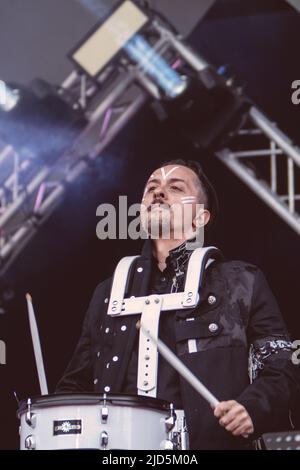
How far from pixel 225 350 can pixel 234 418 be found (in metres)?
0.39

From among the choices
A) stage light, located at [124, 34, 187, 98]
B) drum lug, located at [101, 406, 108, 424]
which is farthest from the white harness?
stage light, located at [124, 34, 187, 98]

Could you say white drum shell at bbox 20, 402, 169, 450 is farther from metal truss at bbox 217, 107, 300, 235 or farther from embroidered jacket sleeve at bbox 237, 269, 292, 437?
metal truss at bbox 217, 107, 300, 235

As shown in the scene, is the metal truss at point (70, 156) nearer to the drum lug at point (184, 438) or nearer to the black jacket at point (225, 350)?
the black jacket at point (225, 350)

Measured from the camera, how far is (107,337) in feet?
9.97

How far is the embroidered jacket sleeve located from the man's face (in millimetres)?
352

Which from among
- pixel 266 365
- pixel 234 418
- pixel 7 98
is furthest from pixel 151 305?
pixel 7 98

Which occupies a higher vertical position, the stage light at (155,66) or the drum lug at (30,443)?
the stage light at (155,66)

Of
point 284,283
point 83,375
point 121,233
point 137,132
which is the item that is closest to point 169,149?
point 137,132

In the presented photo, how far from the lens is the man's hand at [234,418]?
249cm

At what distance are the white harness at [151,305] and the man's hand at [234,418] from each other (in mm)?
362

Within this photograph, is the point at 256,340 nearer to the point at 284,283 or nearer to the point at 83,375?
the point at 83,375

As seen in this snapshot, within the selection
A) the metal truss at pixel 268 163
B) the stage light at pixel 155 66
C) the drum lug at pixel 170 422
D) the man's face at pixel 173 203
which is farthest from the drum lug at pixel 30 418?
the stage light at pixel 155 66

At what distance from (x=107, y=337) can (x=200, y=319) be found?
0.34m

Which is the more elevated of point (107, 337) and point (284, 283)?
point (107, 337)
